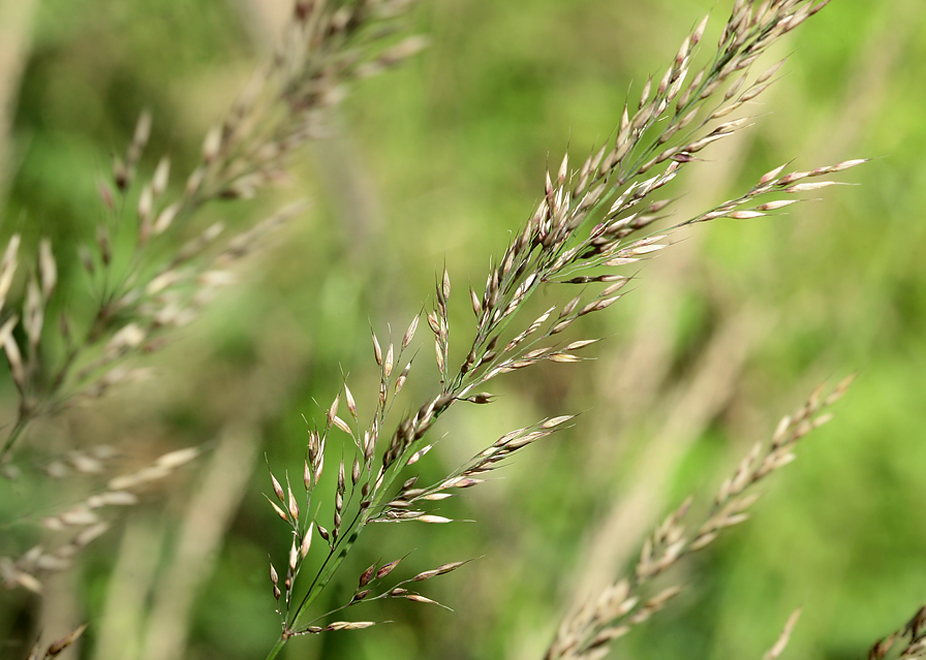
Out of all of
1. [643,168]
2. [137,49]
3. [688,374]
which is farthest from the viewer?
[137,49]

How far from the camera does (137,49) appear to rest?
3.24 metres

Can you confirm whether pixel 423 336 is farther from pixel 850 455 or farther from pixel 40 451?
pixel 850 455

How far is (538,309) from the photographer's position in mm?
2818

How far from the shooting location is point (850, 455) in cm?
262

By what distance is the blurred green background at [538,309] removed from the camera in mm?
2279

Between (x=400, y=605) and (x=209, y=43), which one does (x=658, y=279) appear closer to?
(x=400, y=605)

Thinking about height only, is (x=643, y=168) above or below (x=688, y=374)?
above

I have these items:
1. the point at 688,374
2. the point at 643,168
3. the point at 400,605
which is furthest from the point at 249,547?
the point at 643,168

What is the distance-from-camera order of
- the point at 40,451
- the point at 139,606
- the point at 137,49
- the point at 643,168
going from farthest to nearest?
the point at 137,49 < the point at 40,451 < the point at 139,606 < the point at 643,168

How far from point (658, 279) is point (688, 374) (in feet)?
1.42

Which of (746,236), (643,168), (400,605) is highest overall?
(643,168)

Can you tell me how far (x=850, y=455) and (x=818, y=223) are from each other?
2.91 feet

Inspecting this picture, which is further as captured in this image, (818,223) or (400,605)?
(818,223)

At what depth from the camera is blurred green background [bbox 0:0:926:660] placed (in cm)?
228
